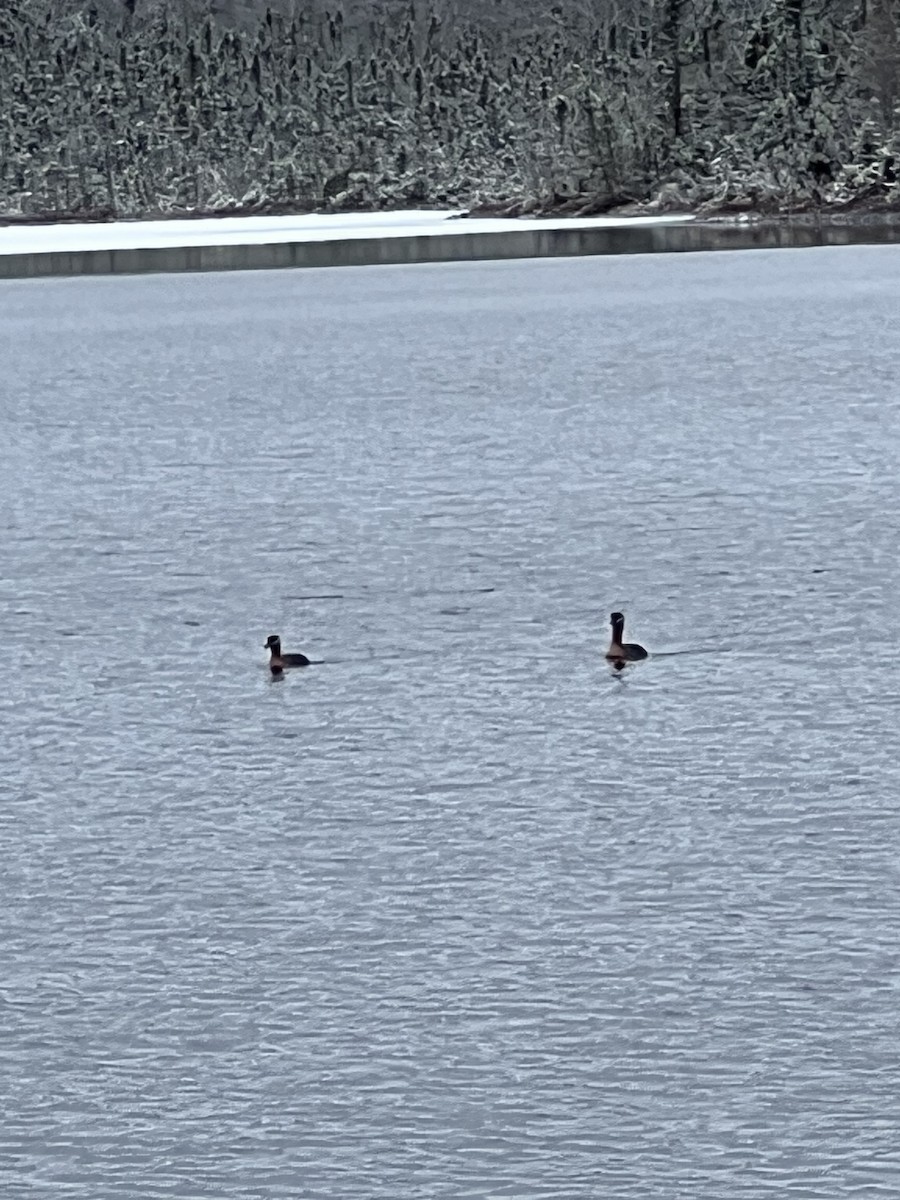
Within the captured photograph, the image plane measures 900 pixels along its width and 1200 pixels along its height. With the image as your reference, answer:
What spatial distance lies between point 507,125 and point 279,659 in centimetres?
15629

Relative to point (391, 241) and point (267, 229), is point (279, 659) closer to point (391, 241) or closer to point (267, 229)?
point (391, 241)

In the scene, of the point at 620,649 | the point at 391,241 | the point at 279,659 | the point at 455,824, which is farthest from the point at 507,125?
the point at 455,824

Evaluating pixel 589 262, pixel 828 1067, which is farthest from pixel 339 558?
pixel 589 262

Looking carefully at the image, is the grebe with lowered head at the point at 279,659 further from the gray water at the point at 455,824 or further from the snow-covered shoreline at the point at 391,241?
the snow-covered shoreline at the point at 391,241

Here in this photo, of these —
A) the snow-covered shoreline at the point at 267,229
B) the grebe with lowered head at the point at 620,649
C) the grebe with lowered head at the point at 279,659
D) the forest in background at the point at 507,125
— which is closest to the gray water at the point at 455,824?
the grebe with lowered head at the point at 279,659

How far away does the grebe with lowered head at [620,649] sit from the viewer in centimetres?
2755

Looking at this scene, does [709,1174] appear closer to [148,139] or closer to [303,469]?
[303,469]

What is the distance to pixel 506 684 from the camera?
2689 cm

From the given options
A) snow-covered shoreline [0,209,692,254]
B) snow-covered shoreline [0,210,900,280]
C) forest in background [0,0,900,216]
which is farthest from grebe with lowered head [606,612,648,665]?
snow-covered shoreline [0,209,692,254]

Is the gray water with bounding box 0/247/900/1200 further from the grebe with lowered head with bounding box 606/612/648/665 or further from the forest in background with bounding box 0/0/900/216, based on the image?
the forest in background with bounding box 0/0/900/216

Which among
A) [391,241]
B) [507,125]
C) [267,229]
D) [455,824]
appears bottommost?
[455,824]

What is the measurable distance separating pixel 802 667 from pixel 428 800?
6389mm

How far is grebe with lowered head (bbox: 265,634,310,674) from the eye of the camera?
28.0 meters

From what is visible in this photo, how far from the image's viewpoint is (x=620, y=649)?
90.6ft
